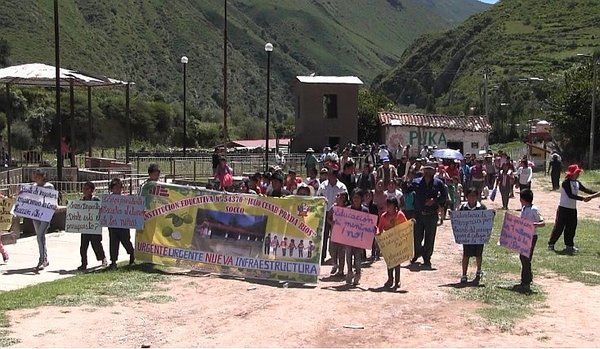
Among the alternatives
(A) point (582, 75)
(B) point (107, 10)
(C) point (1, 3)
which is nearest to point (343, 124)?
(A) point (582, 75)

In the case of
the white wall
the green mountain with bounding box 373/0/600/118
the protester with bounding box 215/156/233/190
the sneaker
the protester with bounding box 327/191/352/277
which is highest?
the green mountain with bounding box 373/0/600/118

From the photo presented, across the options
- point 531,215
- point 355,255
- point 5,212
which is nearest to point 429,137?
point 5,212

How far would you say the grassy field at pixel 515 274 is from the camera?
9.54 metres

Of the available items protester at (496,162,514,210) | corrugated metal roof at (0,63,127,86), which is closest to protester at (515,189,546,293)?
protester at (496,162,514,210)

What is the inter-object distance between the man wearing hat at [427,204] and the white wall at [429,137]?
33.5 meters

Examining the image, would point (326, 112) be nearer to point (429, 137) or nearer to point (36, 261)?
point (429, 137)

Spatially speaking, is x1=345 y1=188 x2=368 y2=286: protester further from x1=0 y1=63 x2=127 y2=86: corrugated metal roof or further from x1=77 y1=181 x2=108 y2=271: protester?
x1=0 y1=63 x2=127 y2=86: corrugated metal roof

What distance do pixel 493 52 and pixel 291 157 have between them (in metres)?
71.3

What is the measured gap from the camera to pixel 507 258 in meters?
14.0

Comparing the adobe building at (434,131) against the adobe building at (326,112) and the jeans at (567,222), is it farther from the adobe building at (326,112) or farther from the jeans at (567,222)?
the jeans at (567,222)

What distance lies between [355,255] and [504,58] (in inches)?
3597

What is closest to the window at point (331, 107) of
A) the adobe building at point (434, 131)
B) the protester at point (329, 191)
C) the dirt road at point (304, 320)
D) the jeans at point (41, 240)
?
the adobe building at point (434, 131)

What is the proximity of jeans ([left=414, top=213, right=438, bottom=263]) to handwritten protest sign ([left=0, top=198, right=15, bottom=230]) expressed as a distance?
7201 mm

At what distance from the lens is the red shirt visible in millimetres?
11359
